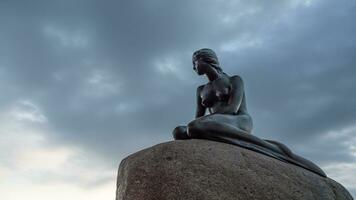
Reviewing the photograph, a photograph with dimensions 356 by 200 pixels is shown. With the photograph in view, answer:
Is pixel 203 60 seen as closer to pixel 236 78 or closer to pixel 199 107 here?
pixel 236 78

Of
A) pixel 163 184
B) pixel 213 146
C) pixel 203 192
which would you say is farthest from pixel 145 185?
pixel 213 146

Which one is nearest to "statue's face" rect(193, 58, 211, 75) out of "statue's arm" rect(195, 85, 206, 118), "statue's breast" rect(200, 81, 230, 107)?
"statue's breast" rect(200, 81, 230, 107)

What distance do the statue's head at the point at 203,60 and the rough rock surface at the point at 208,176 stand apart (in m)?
1.97

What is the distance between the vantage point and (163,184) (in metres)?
4.70

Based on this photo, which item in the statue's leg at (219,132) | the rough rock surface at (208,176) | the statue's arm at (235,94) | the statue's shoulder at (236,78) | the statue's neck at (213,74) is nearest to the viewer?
the rough rock surface at (208,176)

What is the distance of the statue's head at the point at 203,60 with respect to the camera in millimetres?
7168

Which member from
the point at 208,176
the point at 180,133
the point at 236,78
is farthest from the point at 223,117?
the point at 208,176

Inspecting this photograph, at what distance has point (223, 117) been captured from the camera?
20.3ft

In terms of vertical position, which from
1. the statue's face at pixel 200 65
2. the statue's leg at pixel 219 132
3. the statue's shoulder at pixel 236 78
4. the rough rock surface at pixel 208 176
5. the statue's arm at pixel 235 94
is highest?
the statue's face at pixel 200 65

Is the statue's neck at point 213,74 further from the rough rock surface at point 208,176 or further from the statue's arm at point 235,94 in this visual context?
the rough rock surface at point 208,176

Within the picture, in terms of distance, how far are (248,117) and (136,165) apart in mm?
2315

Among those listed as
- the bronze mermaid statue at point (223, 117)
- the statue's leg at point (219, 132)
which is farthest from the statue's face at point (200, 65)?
the statue's leg at point (219, 132)

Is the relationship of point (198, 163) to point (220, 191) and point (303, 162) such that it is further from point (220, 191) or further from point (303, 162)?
point (303, 162)

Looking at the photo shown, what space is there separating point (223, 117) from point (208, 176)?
→ 1.46 meters
